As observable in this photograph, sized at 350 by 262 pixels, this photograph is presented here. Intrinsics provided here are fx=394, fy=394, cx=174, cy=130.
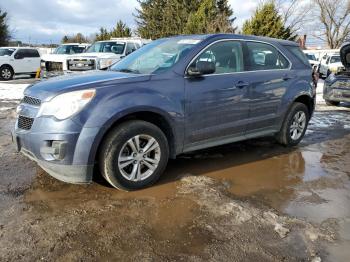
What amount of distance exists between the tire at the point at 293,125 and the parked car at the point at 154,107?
19 cm

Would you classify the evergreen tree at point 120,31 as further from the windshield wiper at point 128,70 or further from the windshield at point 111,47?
the windshield wiper at point 128,70

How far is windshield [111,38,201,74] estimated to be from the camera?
4746 mm

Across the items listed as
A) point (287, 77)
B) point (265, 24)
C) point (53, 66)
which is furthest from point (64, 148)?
point (265, 24)

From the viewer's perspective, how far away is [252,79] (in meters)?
5.33

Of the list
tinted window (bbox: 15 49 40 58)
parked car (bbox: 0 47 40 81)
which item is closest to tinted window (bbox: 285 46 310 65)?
parked car (bbox: 0 47 40 81)

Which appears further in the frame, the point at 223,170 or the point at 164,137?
the point at 223,170

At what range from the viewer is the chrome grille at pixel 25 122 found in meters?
4.09

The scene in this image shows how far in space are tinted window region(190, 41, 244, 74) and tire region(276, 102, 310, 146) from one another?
1405mm

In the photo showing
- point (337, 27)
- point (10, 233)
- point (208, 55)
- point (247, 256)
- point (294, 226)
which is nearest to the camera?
point (247, 256)

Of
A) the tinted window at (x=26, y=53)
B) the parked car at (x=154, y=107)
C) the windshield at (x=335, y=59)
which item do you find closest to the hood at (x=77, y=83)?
the parked car at (x=154, y=107)

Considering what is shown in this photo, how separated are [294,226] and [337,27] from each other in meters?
57.1

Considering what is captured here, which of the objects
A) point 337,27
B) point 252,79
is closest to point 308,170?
point 252,79

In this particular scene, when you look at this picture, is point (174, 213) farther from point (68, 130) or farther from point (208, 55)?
point (208, 55)

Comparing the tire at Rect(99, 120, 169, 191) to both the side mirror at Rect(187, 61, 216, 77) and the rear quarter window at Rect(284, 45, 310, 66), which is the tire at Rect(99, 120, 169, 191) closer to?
the side mirror at Rect(187, 61, 216, 77)
